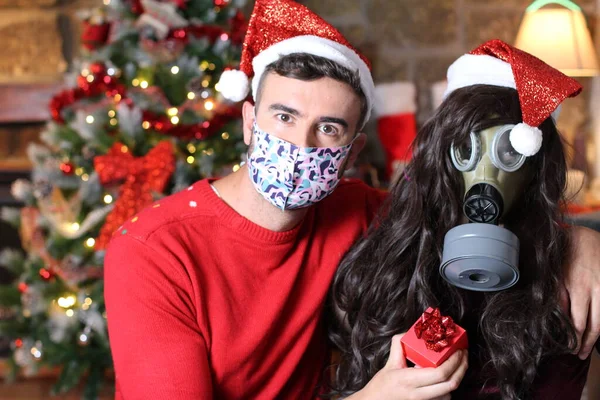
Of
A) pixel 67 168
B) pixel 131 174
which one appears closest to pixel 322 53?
pixel 131 174

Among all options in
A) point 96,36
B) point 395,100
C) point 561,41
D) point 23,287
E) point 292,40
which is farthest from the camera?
point 395,100

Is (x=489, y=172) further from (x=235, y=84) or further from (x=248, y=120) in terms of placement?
(x=235, y=84)

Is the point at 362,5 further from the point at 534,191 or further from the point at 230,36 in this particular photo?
the point at 534,191

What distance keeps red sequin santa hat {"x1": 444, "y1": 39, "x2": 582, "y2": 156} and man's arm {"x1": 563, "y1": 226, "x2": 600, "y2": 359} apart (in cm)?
25

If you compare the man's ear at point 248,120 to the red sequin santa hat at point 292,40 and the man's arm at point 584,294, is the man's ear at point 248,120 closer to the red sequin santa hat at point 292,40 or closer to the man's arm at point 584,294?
the red sequin santa hat at point 292,40

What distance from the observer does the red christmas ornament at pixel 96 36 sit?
2996 mm

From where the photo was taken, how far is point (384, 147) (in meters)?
3.92

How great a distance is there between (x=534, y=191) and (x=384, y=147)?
2.35 metres

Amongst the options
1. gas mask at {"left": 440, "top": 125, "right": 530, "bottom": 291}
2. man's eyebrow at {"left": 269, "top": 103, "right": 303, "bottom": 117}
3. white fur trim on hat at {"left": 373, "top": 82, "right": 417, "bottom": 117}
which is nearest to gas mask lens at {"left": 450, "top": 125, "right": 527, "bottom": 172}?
gas mask at {"left": 440, "top": 125, "right": 530, "bottom": 291}

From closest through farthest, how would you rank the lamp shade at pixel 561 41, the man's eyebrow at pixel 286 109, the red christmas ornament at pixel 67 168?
the man's eyebrow at pixel 286 109 → the red christmas ornament at pixel 67 168 → the lamp shade at pixel 561 41

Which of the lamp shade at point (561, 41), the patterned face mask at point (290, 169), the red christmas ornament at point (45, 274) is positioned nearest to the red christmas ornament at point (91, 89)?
the red christmas ornament at point (45, 274)

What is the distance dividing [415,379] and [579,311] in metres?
0.37

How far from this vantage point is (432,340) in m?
1.39

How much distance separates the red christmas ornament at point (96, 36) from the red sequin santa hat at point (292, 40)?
1.39 metres
